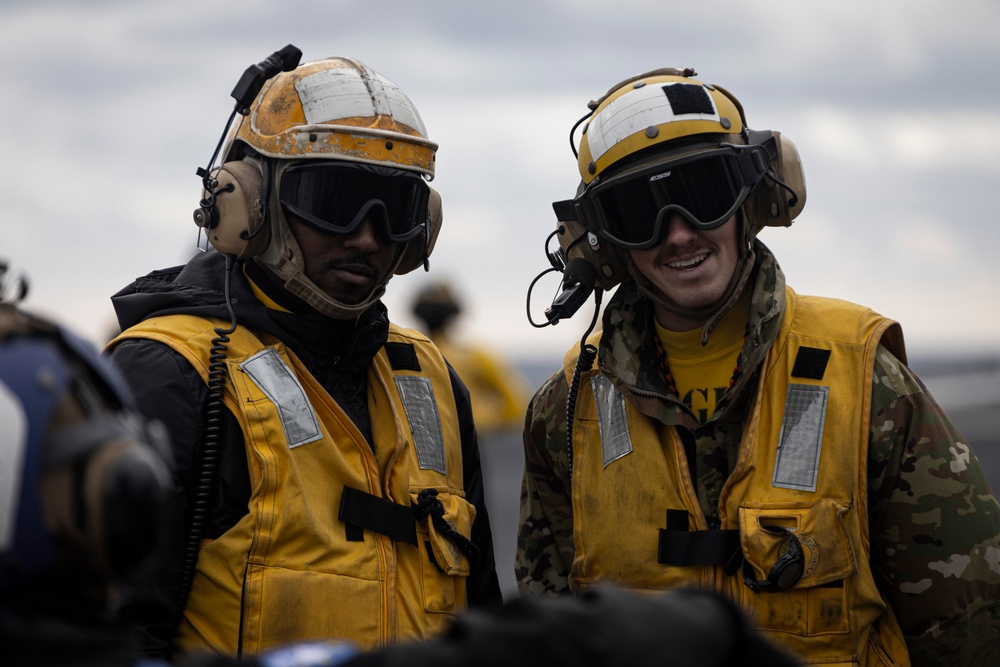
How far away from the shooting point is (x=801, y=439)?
3693 millimetres

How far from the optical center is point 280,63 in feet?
13.8

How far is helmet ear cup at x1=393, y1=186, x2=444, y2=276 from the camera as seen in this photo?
4227 millimetres

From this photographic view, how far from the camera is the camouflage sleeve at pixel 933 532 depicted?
353 cm

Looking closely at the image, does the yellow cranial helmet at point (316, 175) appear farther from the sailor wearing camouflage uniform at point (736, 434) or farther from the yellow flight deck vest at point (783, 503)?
the yellow flight deck vest at point (783, 503)

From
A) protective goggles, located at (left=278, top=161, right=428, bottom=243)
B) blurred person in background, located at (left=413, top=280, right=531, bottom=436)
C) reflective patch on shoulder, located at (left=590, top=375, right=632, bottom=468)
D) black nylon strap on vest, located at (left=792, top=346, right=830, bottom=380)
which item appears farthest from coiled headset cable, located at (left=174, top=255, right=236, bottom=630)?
blurred person in background, located at (left=413, top=280, right=531, bottom=436)

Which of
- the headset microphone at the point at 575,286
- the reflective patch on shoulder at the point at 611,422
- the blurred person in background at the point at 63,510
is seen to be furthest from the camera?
the headset microphone at the point at 575,286

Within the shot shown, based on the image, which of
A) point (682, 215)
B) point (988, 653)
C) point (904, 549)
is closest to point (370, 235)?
point (682, 215)

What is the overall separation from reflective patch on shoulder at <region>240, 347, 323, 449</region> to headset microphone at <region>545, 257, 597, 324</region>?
99 centimetres

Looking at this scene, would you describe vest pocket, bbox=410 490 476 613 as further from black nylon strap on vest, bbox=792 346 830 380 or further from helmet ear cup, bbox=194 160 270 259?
black nylon strap on vest, bbox=792 346 830 380

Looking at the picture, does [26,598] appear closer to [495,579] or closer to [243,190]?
[243,190]

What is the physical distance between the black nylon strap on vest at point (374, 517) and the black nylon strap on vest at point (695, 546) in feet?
2.83

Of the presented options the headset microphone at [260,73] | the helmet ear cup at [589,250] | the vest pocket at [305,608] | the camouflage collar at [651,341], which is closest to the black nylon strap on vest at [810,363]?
the camouflage collar at [651,341]

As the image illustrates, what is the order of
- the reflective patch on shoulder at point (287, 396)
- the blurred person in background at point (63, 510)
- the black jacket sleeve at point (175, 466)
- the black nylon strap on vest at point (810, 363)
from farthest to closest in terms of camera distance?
the black nylon strap on vest at point (810, 363) < the reflective patch on shoulder at point (287, 396) < the black jacket sleeve at point (175, 466) < the blurred person in background at point (63, 510)

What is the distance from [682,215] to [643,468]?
89 centimetres
